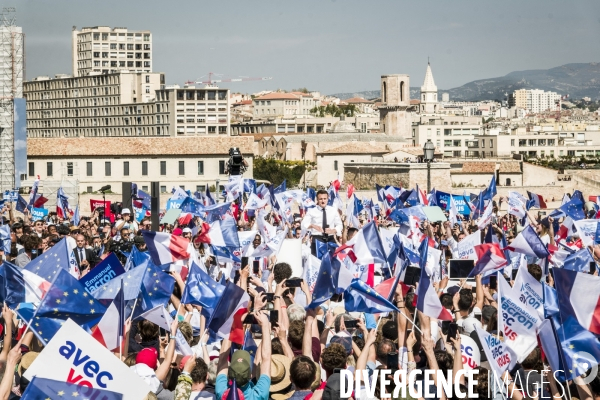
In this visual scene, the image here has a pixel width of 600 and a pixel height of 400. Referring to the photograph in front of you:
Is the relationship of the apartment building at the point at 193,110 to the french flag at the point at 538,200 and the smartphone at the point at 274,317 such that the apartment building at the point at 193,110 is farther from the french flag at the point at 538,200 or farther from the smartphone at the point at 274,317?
the smartphone at the point at 274,317

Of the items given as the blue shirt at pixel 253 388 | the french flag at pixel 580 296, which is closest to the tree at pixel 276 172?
the french flag at pixel 580 296

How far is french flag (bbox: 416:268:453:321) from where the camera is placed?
844 cm

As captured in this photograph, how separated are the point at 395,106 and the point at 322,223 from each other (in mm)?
117799

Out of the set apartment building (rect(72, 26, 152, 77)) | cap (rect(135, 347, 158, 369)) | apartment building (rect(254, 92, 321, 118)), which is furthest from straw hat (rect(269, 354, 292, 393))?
apartment building (rect(254, 92, 321, 118))

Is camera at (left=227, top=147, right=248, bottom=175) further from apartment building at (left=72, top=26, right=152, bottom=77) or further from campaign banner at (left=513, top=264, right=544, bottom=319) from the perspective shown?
apartment building at (left=72, top=26, right=152, bottom=77)

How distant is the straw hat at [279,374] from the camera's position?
7359 millimetres

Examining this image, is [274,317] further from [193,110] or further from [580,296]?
[193,110]

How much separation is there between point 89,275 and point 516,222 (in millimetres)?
18033

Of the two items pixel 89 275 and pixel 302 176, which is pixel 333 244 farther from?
pixel 302 176

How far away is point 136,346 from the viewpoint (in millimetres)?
8797

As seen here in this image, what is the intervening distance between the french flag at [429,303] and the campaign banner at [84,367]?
303 centimetres

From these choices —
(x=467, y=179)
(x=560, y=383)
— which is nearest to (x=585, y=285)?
(x=560, y=383)

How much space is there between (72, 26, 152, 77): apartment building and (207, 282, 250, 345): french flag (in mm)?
169771

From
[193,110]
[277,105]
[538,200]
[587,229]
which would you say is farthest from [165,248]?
[277,105]
